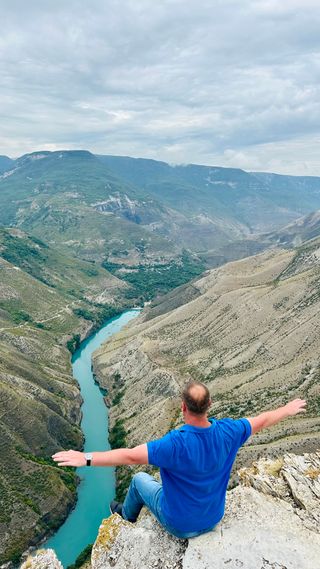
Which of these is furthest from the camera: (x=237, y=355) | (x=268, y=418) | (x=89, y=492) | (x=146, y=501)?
(x=237, y=355)

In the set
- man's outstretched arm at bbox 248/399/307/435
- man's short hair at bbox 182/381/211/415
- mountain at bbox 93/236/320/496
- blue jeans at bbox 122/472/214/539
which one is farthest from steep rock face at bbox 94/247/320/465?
man's short hair at bbox 182/381/211/415

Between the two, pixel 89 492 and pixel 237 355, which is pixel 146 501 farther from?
pixel 237 355

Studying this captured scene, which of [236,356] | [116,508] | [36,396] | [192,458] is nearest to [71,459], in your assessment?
[192,458]

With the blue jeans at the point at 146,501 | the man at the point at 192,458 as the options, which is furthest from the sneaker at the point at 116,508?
the man at the point at 192,458

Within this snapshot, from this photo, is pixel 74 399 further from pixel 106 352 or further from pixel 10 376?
pixel 106 352

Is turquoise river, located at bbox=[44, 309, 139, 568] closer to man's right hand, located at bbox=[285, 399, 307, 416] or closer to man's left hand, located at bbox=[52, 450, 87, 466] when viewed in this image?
man's right hand, located at bbox=[285, 399, 307, 416]

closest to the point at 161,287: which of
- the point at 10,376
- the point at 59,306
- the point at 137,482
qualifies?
the point at 59,306
